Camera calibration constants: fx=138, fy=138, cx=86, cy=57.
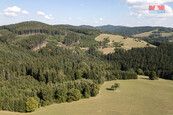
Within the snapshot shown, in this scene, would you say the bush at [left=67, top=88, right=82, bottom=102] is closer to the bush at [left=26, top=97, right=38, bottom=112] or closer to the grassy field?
the grassy field

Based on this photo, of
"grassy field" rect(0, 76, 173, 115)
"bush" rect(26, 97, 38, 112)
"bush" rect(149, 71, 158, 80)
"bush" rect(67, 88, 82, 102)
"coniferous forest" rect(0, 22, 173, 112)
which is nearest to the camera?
"bush" rect(26, 97, 38, 112)

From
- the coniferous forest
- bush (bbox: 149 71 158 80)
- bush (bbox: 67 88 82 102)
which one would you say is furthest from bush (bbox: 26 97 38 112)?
bush (bbox: 149 71 158 80)

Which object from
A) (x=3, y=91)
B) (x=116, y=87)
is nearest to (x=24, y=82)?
(x=3, y=91)

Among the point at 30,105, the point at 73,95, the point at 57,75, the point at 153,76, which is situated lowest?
the point at 153,76

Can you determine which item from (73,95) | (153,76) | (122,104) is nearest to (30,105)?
(73,95)

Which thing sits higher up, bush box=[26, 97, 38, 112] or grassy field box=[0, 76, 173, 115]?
bush box=[26, 97, 38, 112]

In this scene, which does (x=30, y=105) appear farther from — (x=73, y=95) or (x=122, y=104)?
(x=122, y=104)

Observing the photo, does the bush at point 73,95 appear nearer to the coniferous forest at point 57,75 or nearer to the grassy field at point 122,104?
the coniferous forest at point 57,75

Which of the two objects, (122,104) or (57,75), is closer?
(122,104)

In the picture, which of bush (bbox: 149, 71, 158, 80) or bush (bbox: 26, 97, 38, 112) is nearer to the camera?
bush (bbox: 26, 97, 38, 112)
